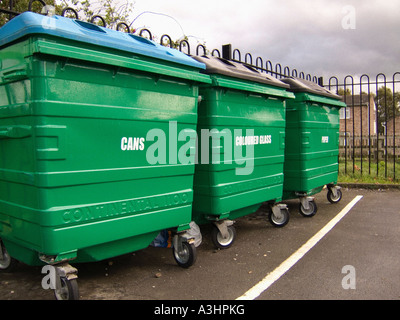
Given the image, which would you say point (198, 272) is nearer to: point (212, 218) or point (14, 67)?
point (212, 218)

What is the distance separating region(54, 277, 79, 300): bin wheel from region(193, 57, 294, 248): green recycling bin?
1674 millimetres

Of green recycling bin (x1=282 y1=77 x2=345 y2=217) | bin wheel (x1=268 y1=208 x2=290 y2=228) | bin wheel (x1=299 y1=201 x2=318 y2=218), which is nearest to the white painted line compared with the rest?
bin wheel (x1=299 y1=201 x2=318 y2=218)

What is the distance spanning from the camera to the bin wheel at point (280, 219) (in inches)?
203

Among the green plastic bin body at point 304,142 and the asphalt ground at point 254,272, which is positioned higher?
the green plastic bin body at point 304,142

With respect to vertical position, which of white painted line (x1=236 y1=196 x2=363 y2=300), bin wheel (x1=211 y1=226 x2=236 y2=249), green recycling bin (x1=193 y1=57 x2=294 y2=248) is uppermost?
green recycling bin (x1=193 y1=57 x2=294 y2=248)

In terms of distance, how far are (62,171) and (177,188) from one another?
1.16m

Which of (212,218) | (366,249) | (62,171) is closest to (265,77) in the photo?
(212,218)

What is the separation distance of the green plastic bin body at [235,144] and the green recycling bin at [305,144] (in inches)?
30.8

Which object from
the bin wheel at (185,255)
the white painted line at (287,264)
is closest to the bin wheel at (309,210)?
the white painted line at (287,264)

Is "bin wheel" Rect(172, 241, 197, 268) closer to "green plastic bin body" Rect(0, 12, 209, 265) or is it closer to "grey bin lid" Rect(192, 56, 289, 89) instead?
"green plastic bin body" Rect(0, 12, 209, 265)

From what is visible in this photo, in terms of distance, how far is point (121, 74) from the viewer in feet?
9.66

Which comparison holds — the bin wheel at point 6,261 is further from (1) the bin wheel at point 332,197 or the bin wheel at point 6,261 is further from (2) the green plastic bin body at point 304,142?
(1) the bin wheel at point 332,197

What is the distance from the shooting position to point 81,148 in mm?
2686

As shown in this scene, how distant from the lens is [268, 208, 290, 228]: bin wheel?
203 inches
